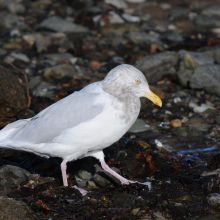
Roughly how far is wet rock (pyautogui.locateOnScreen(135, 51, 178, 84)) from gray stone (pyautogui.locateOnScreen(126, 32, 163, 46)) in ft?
5.83

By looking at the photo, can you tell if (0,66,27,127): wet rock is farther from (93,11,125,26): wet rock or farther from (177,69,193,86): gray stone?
(93,11,125,26): wet rock

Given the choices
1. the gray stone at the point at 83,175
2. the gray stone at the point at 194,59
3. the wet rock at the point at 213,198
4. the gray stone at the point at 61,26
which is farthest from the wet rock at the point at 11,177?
the gray stone at the point at 61,26

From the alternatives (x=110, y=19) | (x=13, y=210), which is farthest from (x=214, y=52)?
(x=13, y=210)

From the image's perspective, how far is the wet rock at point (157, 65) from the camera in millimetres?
10773

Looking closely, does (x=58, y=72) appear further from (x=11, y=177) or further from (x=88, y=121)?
(x=88, y=121)

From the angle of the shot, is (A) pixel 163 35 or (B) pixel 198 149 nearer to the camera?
(B) pixel 198 149

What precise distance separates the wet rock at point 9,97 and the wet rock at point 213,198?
4144mm

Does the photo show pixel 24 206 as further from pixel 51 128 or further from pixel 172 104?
pixel 172 104

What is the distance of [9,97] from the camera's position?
24.4ft

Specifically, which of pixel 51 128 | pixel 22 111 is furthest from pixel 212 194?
pixel 22 111

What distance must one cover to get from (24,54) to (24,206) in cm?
790

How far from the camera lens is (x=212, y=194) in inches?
199

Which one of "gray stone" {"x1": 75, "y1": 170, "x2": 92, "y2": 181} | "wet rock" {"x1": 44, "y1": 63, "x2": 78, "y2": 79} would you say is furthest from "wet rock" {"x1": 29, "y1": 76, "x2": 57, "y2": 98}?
"gray stone" {"x1": 75, "y1": 170, "x2": 92, "y2": 181}

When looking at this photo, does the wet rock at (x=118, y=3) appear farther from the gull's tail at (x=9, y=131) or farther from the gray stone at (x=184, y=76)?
the gull's tail at (x=9, y=131)
